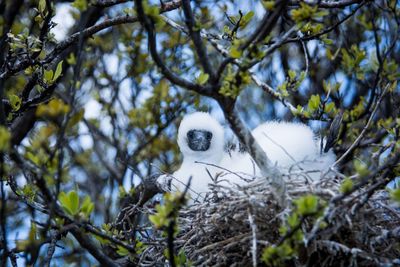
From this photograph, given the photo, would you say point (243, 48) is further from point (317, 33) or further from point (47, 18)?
point (47, 18)

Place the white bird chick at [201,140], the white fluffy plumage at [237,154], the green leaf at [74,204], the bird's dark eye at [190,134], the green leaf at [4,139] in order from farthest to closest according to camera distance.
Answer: the bird's dark eye at [190,134] → the white bird chick at [201,140] → the white fluffy plumage at [237,154] → the green leaf at [74,204] → the green leaf at [4,139]

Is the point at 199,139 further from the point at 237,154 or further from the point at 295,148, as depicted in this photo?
the point at 295,148

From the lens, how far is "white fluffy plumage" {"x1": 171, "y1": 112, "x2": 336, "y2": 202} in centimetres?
407

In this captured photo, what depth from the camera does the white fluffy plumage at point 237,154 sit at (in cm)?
407

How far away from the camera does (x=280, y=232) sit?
3047 millimetres

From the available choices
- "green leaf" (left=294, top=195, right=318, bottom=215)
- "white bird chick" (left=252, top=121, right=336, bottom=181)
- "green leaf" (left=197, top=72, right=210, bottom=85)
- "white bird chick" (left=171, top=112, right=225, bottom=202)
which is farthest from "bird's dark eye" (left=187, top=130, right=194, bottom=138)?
"green leaf" (left=294, top=195, right=318, bottom=215)

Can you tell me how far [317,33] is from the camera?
384cm

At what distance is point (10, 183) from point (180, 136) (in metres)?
1.65

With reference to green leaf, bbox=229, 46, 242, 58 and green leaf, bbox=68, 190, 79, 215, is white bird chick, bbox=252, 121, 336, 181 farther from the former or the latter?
green leaf, bbox=68, 190, 79, 215

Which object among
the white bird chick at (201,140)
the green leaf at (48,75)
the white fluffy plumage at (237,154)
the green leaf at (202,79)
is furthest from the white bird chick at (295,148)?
the green leaf at (48,75)

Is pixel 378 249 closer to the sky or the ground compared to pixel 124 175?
closer to the ground

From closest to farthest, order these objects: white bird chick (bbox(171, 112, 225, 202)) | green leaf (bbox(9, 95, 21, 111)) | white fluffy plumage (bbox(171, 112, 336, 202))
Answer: green leaf (bbox(9, 95, 21, 111))
white fluffy plumage (bbox(171, 112, 336, 202))
white bird chick (bbox(171, 112, 225, 202))

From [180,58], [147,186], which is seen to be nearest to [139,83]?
[180,58]

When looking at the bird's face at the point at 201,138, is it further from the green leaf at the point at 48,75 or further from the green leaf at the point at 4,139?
the green leaf at the point at 4,139
